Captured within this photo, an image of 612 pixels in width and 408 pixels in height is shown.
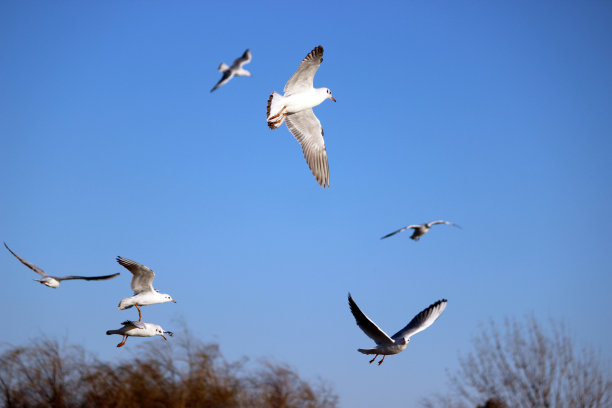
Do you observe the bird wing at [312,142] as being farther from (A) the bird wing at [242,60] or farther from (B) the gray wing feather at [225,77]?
(B) the gray wing feather at [225,77]

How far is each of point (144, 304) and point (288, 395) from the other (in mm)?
6368

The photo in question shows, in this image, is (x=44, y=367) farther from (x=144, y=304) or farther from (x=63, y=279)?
(x=63, y=279)

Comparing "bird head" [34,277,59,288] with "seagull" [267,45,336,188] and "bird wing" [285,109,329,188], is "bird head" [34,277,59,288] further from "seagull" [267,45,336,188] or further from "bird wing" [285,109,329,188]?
"bird wing" [285,109,329,188]

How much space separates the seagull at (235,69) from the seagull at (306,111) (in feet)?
10.6

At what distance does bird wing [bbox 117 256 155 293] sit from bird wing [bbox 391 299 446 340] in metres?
3.91

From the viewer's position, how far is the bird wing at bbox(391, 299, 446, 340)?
11251mm

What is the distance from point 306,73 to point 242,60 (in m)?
3.81

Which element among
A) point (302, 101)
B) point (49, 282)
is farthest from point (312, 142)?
point (49, 282)

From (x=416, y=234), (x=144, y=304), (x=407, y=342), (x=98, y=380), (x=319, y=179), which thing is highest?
(x=319, y=179)

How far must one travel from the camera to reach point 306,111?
1284cm

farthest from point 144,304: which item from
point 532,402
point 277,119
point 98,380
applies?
point 532,402

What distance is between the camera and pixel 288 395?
16453mm

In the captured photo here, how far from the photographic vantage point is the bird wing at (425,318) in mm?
11251

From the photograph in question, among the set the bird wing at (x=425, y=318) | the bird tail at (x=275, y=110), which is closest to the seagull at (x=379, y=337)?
the bird wing at (x=425, y=318)
